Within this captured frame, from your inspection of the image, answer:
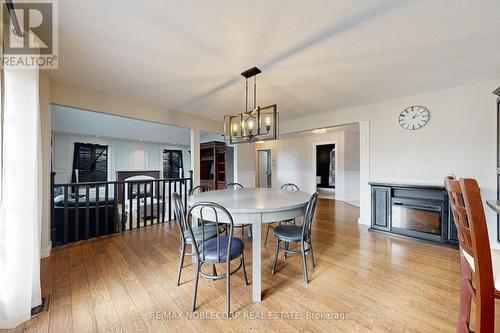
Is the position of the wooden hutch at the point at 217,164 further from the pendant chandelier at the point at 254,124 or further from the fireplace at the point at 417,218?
the fireplace at the point at 417,218

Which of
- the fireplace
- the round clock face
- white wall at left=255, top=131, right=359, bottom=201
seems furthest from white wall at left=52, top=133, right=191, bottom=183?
the fireplace

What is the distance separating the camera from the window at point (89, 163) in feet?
22.1

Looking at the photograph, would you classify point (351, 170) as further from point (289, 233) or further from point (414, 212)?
point (289, 233)

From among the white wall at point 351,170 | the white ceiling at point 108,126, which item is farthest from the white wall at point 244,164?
the white wall at point 351,170

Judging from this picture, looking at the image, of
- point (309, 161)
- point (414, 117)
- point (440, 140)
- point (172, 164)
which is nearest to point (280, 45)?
point (414, 117)

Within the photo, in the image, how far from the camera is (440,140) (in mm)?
3191

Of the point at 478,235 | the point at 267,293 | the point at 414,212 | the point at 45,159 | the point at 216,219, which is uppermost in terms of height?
the point at 45,159

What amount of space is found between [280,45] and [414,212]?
3.36 m

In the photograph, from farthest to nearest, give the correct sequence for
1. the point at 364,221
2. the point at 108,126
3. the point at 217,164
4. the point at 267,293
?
the point at 217,164 < the point at 108,126 < the point at 364,221 < the point at 267,293

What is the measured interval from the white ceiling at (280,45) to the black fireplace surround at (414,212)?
5.40 feet

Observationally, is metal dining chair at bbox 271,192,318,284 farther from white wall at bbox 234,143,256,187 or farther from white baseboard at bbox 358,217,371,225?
white wall at bbox 234,143,256,187

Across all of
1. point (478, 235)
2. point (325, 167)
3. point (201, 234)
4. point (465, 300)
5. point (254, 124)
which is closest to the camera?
point (478, 235)

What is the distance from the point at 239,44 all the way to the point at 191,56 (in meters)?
0.58

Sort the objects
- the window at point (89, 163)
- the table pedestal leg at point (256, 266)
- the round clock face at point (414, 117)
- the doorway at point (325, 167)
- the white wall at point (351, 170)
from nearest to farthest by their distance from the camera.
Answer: the table pedestal leg at point (256, 266) < the round clock face at point (414, 117) < the white wall at point (351, 170) < the window at point (89, 163) < the doorway at point (325, 167)
